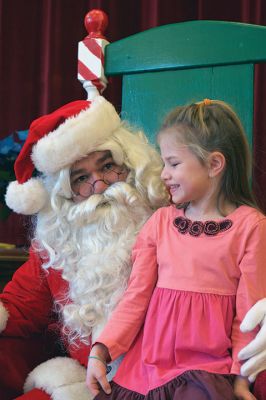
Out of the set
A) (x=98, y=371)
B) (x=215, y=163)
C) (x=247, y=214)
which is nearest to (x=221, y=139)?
(x=215, y=163)

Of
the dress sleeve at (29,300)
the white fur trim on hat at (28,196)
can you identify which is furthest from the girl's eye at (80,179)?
the dress sleeve at (29,300)

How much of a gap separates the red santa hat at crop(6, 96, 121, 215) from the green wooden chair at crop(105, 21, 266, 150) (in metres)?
0.13

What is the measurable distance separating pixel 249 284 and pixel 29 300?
672 millimetres

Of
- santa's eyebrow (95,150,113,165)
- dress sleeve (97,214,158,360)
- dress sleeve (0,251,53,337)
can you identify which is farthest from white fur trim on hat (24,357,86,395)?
santa's eyebrow (95,150,113,165)

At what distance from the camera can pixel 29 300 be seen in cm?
142

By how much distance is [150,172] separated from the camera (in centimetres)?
140

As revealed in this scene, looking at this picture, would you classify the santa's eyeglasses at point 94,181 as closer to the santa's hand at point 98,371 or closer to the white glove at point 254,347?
the santa's hand at point 98,371

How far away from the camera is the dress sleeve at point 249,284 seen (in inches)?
38.9

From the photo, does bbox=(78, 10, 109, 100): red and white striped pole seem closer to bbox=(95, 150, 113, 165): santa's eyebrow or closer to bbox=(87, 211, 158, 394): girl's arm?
bbox=(95, 150, 113, 165): santa's eyebrow

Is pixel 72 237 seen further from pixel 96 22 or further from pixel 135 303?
pixel 96 22

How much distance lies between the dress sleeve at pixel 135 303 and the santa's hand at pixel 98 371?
0.07ft

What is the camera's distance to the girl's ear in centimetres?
107

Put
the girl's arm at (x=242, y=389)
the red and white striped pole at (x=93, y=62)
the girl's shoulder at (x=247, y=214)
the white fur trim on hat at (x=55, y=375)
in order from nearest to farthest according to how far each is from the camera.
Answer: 1. the girl's arm at (x=242, y=389)
2. the girl's shoulder at (x=247, y=214)
3. the white fur trim on hat at (x=55, y=375)
4. the red and white striped pole at (x=93, y=62)

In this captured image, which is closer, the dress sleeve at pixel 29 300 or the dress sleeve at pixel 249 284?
the dress sleeve at pixel 249 284
